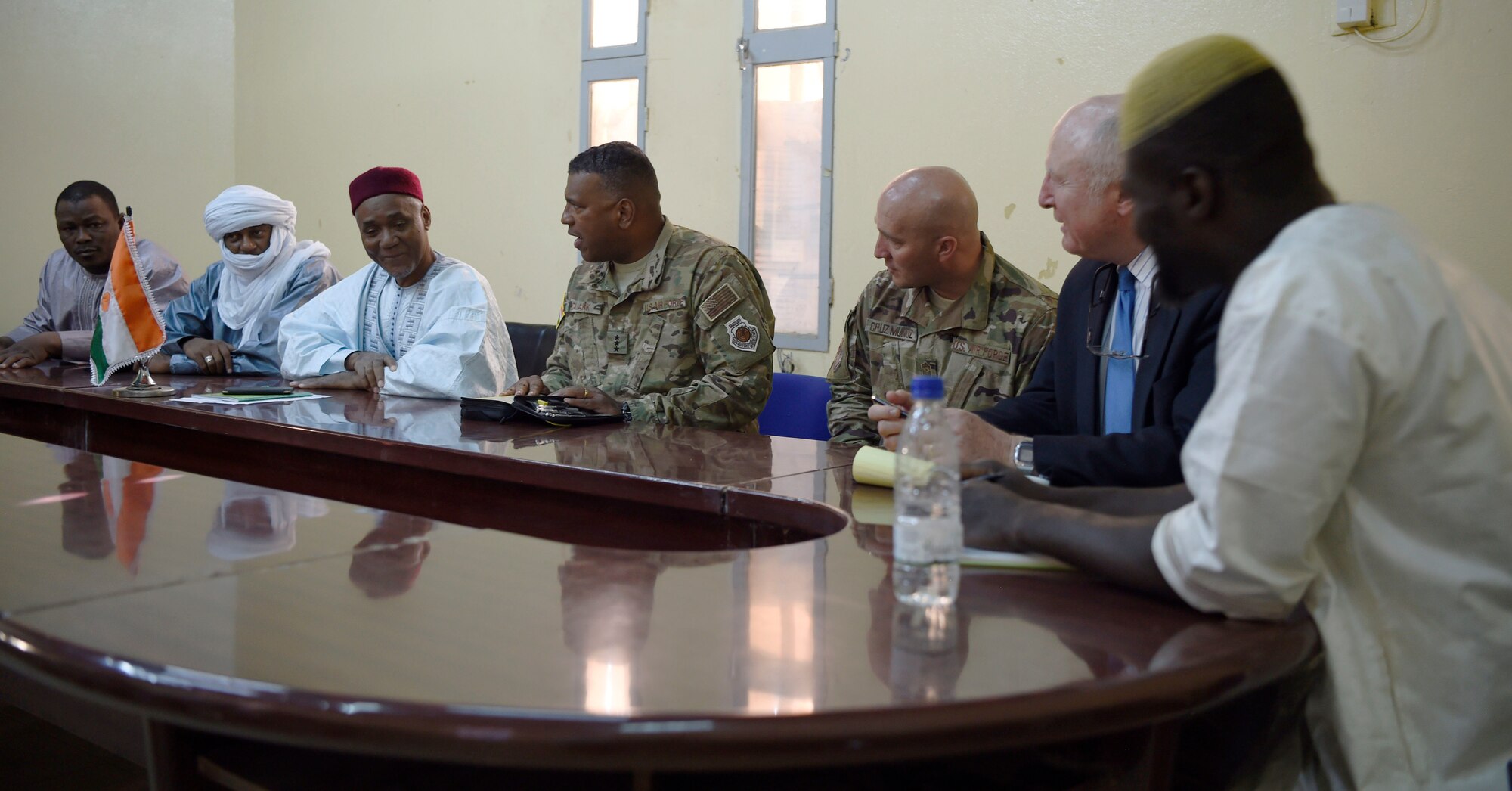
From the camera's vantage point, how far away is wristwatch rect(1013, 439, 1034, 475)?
2006 mm

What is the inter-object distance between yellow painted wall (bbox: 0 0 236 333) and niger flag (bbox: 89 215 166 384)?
108 inches

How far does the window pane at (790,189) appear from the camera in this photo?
440 centimetres

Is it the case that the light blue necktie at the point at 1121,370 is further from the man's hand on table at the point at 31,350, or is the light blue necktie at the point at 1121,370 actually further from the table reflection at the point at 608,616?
the man's hand on table at the point at 31,350

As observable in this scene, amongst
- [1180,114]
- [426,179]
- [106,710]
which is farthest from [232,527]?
[426,179]

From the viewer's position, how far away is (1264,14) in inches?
135

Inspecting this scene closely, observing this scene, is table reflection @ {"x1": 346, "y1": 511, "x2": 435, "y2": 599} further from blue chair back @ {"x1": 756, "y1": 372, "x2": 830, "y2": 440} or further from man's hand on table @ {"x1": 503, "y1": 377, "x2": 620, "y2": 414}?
blue chair back @ {"x1": 756, "y1": 372, "x2": 830, "y2": 440}

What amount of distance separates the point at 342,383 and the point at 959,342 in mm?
1869

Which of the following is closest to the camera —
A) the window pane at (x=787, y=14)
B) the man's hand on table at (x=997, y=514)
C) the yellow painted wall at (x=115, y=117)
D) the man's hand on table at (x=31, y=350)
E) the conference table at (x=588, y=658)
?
the conference table at (x=588, y=658)

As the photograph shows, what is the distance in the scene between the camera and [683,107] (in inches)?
184

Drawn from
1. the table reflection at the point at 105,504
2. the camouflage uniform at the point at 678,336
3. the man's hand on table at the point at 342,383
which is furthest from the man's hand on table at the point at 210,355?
the table reflection at the point at 105,504

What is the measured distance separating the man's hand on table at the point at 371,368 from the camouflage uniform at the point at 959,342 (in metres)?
1.40

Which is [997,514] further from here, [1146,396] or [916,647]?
[1146,396]

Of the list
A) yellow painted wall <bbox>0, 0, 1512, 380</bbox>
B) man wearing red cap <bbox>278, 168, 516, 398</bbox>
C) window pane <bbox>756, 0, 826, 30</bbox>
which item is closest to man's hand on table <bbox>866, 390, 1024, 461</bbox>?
yellow painted wall <bbox>0, 0, 1512, 380</bbox>

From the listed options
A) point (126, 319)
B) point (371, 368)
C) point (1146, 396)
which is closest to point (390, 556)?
point (1146, 396)
